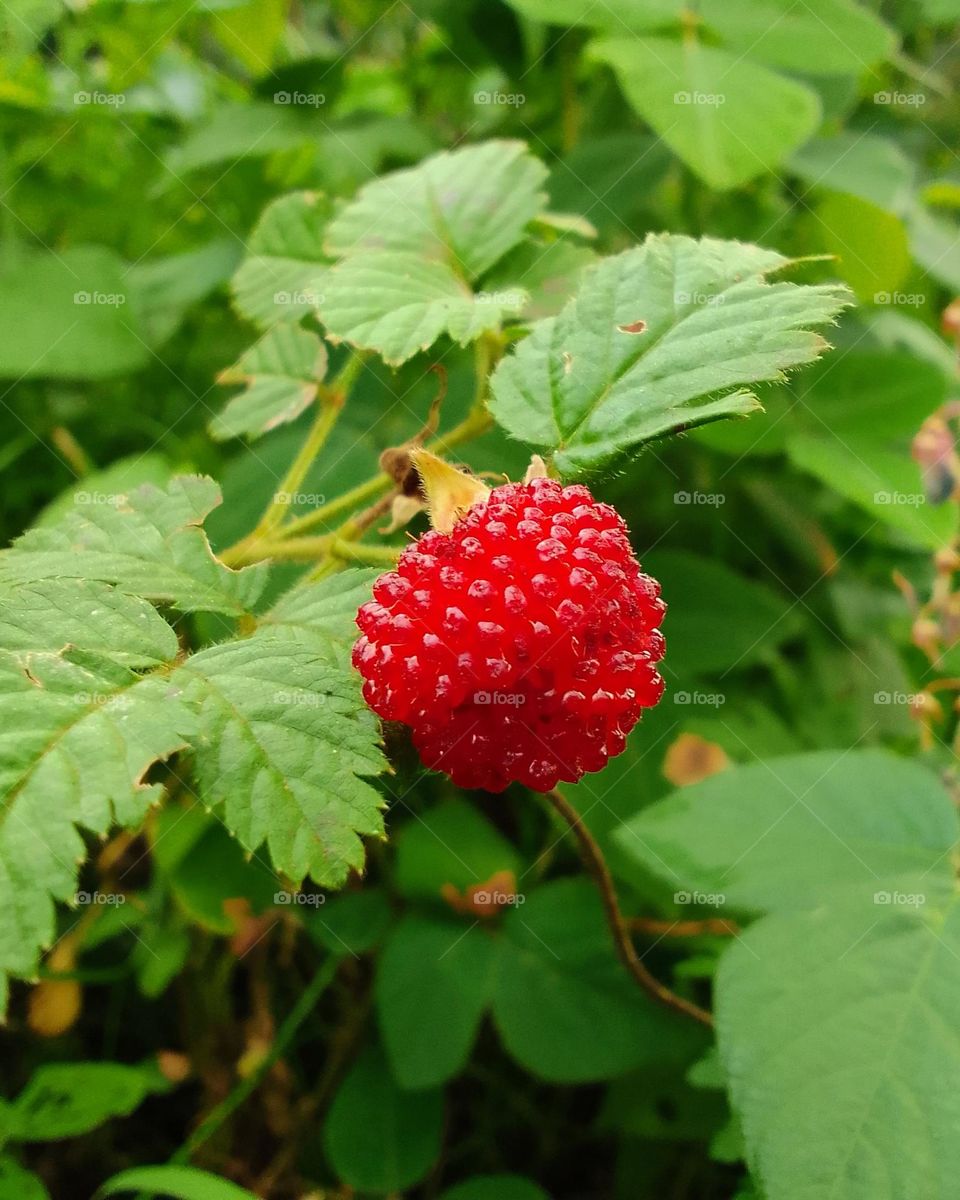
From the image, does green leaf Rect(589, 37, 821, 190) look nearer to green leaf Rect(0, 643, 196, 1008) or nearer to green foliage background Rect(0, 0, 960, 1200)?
green foliage background Rect(0, 0, 960, 1200)

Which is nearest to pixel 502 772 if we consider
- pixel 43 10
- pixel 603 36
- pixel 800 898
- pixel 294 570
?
pixel 800 898

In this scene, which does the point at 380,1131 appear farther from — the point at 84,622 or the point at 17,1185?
the point at 84,622

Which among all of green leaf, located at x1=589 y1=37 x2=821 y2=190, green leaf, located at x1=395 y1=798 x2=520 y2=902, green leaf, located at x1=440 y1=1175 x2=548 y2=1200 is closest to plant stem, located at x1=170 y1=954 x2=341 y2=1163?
green leaf, located at x1=395 y1=798 x2=520 y2=902

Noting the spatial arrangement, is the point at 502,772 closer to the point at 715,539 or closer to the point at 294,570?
the point at 294,570

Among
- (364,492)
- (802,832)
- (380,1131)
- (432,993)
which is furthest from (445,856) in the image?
(364,492)

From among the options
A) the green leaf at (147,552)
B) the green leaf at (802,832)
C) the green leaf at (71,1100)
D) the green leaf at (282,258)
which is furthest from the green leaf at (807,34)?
the green leaf at (71,1100)

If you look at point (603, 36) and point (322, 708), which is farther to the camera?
point (603, 36)
